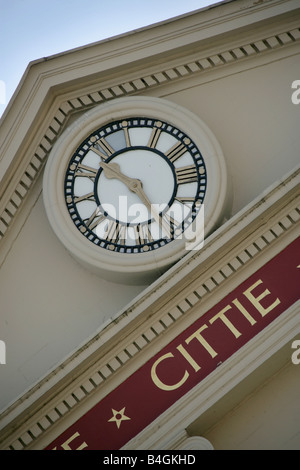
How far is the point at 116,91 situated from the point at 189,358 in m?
2.95

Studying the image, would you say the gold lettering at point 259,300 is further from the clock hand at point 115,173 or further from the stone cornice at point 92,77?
the stone cornice at point 92,77

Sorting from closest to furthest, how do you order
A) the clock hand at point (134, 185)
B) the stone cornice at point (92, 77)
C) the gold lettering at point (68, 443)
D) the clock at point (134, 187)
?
the gold lettering at point (68, 443) < the clock at point (134, 187) < the clock hand at point (134, 185) < the stone cornice at point (92, 77)

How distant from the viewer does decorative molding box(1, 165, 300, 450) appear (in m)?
9.77

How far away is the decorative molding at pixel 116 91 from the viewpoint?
11.1m

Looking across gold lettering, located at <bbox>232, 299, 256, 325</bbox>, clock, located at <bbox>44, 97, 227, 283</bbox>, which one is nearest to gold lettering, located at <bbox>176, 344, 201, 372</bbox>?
gold lettering, located at <bbox>232, 299, 256, 325</bbox>

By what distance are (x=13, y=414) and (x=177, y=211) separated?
2397 millimetres

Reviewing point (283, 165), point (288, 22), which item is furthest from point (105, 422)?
point (288, 22)

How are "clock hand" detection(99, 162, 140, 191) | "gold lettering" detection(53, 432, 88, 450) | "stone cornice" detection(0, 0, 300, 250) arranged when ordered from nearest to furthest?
"gold lettering" detection(53, 432, 88, 450) → "clock hand" detection(99, 162, 140, 191) → "stone cornice" detection(0, 0, 300, 250)

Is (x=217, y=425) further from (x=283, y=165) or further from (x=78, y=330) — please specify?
(x=283, y=165)

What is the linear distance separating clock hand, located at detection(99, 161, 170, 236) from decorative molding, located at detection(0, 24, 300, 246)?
738 mm

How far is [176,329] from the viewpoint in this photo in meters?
9.91

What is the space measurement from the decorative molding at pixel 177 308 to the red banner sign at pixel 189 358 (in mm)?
126

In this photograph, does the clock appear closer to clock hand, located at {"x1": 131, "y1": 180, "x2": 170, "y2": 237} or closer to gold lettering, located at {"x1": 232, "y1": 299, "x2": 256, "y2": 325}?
clock hand, located at {"x1": 131, "y1": 180, "x2": 170, "y2": 237}

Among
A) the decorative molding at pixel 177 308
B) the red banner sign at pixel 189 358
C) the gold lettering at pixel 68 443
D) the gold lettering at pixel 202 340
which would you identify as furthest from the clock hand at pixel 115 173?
the gold lettering at pixel 68 443
